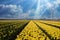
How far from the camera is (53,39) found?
16.0 metres

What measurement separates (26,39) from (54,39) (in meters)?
3.07

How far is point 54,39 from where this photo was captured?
632 inches

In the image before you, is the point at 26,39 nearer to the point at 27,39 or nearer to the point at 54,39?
the point at 27,39

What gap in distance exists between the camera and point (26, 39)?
16359 millimetres

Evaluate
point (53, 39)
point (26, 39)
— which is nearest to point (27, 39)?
point (26, 39)

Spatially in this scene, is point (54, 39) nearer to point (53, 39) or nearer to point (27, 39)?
point (53, 39)

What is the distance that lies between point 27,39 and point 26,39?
111mm

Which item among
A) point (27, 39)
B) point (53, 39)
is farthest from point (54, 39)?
point (27, 39)

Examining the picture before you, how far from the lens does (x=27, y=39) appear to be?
16359 mm

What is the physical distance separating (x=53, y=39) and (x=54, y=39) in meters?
0.13

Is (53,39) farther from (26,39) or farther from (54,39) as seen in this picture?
(26,39)

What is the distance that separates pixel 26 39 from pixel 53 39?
9.70 feet

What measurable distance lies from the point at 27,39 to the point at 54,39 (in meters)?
2.96
